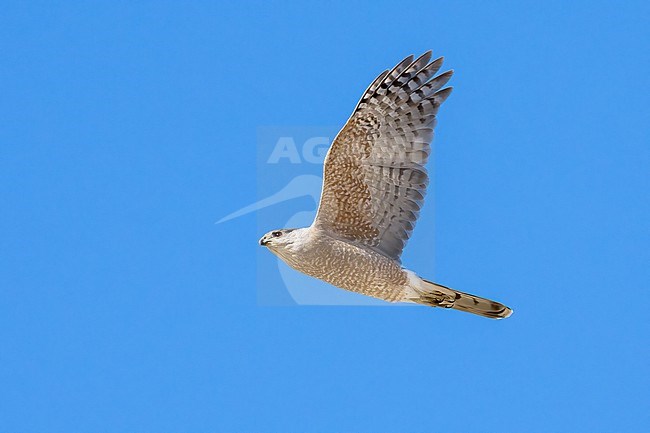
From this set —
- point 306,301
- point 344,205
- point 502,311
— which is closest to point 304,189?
point 306,301

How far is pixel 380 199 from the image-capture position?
447 inches

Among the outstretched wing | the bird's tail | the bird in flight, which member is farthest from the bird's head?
the bird's tail

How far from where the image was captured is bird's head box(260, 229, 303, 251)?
11211 millimetres

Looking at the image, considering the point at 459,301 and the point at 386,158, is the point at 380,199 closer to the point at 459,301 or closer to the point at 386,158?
the point at 386,158

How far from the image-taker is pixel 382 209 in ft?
37.4

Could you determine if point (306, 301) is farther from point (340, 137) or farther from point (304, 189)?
point (340, 137)

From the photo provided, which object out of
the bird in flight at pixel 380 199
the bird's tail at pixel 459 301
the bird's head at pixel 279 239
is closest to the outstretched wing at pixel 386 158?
the bird in flight at pixel 380 199

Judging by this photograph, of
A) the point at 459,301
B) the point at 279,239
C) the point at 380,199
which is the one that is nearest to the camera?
the point at 459,301

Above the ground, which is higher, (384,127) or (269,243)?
(384,127)

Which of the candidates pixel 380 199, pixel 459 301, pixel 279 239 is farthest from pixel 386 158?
pixel 459 301

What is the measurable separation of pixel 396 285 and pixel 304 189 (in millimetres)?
3258

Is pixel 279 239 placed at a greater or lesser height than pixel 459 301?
greater

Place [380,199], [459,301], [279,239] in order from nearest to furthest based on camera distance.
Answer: [459,301] < [279,239] < [380,199]

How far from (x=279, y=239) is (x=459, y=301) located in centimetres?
197
